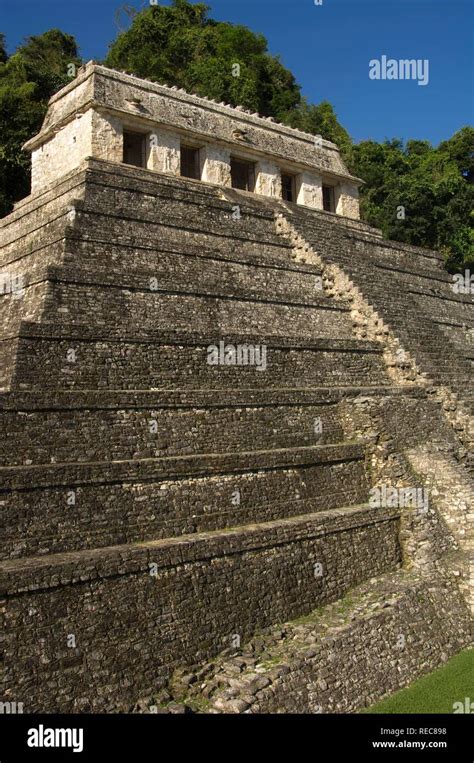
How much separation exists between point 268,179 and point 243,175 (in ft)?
2.73

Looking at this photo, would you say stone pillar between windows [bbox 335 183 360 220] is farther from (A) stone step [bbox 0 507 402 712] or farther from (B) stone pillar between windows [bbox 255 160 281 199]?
(A) stone step [bbox 0 507 402 712]

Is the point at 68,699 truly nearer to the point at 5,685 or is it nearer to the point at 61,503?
the point at 5,685

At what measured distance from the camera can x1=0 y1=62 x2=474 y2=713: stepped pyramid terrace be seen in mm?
7945

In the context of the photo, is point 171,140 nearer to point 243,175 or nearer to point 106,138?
point 106,138

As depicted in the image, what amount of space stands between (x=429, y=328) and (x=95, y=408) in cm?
1088

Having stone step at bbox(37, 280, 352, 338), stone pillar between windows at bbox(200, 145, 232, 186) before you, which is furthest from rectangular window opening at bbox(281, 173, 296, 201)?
stone step at bbox(37, 280, 352, 338)

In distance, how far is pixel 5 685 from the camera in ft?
22.8

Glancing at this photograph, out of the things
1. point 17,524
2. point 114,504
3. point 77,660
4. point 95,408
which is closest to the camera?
point 77,660

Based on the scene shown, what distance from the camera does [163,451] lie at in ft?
32.8
